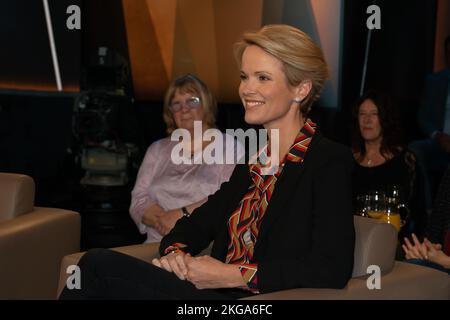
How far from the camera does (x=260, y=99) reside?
2.25 meters

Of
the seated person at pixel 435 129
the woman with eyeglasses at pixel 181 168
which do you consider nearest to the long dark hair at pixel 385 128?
the woman with eyeglasses at pixel 181 168

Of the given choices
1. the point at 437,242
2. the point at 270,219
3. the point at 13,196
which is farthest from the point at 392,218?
the point at 13,196

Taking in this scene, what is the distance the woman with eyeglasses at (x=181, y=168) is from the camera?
11.7ft

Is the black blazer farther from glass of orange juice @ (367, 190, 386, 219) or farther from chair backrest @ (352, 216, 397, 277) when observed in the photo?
glass of orange juice @ (367, 190, 386, 219)

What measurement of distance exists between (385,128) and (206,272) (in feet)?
7.90

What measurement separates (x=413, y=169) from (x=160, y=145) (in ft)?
4.76

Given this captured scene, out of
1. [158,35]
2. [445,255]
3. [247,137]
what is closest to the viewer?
[445,255]

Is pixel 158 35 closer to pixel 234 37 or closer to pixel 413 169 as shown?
pixel 234 37

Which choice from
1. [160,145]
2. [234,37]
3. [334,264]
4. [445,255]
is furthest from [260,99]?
[234,37]

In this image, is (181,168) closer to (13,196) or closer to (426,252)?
(13,196)

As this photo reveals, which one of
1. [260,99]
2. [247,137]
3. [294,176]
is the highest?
[260,99]

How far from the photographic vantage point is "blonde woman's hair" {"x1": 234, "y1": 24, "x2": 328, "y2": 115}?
2193mm

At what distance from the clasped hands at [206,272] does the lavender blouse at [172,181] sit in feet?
4.29
